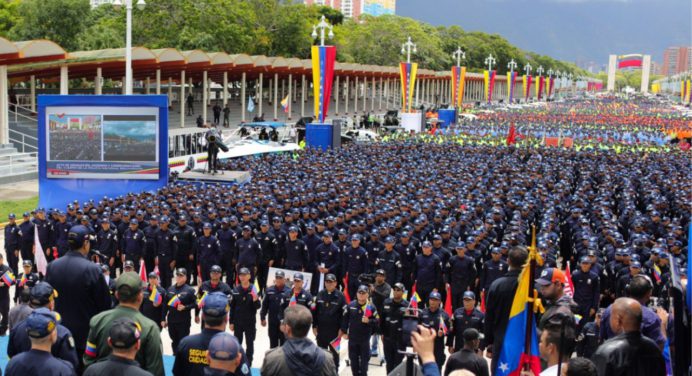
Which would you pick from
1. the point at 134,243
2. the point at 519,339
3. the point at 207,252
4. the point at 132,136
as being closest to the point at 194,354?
the point at 519,339

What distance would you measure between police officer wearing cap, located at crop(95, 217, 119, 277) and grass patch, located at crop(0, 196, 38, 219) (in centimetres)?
698

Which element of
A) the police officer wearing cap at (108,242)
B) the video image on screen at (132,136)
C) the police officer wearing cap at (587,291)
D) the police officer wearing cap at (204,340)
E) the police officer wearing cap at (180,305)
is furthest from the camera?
the video image on screen at (132,136)

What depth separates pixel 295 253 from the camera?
1118 centimetres

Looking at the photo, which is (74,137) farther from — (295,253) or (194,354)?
(194,354)

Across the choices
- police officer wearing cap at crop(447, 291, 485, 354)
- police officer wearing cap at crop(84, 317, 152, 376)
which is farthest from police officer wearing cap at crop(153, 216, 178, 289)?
police officer wearing cap at crop(84, 317, 152, 376)

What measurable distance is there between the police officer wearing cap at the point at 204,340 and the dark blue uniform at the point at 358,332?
333 centimetres

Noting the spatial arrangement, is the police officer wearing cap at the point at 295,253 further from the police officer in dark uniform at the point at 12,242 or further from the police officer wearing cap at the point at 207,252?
the police officer in dark uniform at the point at 12,242

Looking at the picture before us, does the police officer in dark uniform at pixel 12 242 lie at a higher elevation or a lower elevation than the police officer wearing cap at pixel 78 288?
lower

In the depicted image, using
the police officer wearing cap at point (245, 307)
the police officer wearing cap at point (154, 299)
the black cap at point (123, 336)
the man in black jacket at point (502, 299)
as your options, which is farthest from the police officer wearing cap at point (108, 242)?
the black cap at point (123, 336)

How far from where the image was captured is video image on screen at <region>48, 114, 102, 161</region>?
56.1 feet

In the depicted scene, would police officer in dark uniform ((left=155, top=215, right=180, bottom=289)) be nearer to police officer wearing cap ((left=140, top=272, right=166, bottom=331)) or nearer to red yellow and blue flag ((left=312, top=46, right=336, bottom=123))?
police officer wearing cap ((left=140, top=272, right=166, bottom=331))

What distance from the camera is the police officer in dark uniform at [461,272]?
1025 cm

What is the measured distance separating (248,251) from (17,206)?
10735 mm

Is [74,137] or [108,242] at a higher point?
[74,137]
